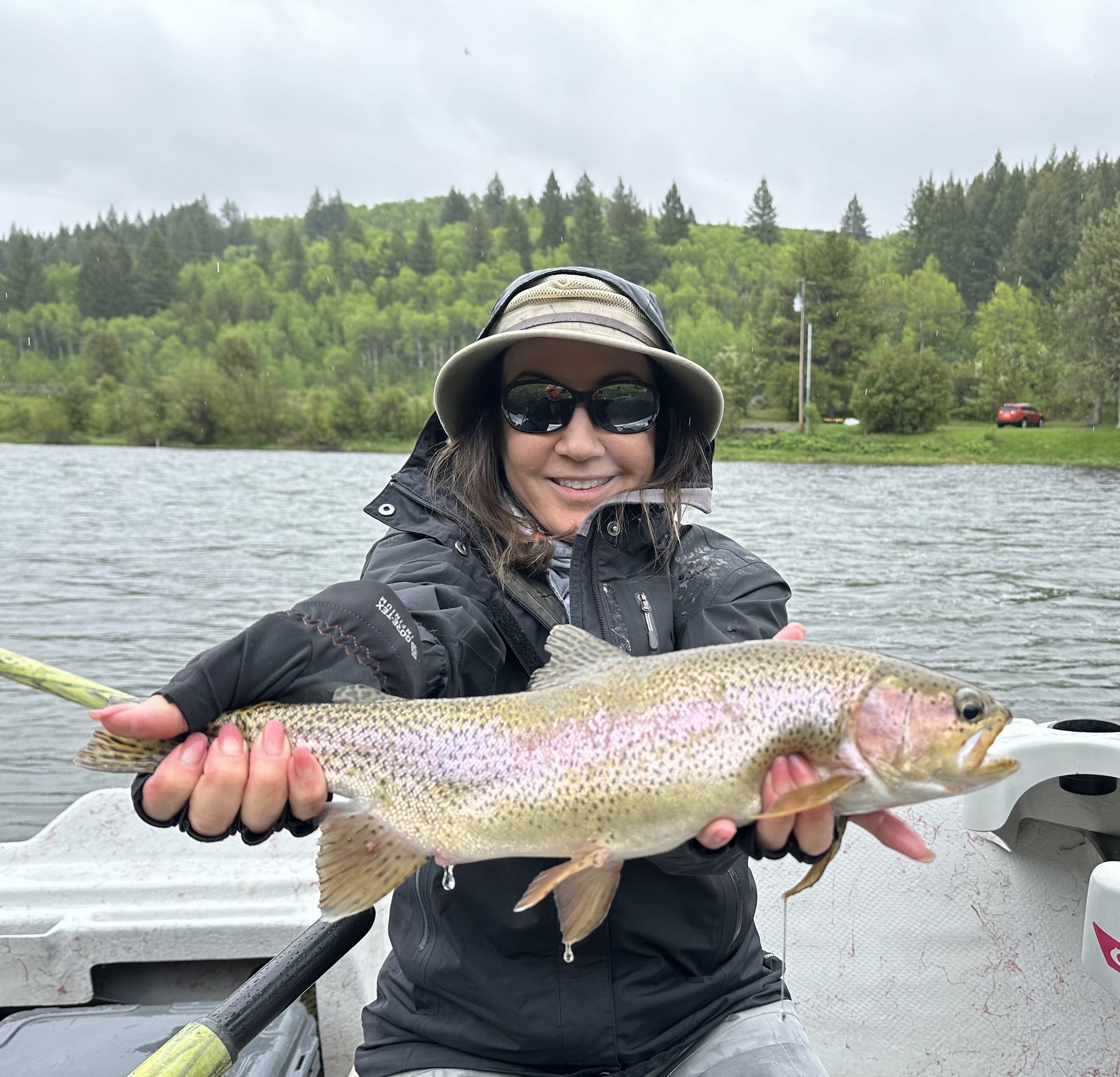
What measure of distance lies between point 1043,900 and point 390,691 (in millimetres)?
3120

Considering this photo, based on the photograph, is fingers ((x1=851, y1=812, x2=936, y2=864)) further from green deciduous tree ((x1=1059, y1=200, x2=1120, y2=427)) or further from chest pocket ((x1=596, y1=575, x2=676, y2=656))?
green deciduous tree ((x1=1059, y1=200, x2=1120, y2=427))

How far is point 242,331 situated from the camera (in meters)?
142

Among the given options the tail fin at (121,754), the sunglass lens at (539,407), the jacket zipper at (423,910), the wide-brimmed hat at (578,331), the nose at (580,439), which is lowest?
the jacket zipper at (423,910)

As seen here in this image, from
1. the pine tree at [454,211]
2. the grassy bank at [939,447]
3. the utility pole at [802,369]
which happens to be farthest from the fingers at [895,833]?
the pine tree at [454,211]

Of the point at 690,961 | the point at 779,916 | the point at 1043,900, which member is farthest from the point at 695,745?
the point at 1043,900

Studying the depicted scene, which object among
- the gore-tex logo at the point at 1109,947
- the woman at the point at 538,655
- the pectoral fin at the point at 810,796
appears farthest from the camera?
the gore-tex logo at the point at 1109,947

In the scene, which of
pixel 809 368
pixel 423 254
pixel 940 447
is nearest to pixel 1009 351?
pixel 809 368

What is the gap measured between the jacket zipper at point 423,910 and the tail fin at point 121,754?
84 cm

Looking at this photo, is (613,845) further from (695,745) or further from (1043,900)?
(1043,900)

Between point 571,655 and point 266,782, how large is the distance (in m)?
0.81

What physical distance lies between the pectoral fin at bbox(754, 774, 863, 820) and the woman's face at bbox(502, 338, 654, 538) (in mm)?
1330

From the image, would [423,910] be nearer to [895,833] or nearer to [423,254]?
[895,833]

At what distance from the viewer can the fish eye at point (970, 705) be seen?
2.30m

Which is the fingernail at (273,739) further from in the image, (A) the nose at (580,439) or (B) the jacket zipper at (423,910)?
(A) the nose at (580,439)
